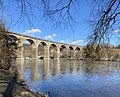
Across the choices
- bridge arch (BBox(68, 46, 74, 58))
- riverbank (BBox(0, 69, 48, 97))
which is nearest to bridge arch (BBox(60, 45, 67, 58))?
bridge arch (BBox(68, 46, 74, 58))

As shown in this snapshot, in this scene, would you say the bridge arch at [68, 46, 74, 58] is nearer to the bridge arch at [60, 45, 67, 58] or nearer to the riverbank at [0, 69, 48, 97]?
the bridge arch at [60, 45, 67, 58]

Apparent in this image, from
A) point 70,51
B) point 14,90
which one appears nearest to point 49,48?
point 70,51

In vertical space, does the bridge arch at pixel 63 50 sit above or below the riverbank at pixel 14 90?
above

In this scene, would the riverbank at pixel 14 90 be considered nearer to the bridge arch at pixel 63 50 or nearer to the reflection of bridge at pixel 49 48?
the reflection of bridge at pixel 49 48

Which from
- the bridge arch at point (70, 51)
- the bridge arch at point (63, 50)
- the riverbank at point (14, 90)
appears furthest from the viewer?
the bridge arch at point (63, 50)

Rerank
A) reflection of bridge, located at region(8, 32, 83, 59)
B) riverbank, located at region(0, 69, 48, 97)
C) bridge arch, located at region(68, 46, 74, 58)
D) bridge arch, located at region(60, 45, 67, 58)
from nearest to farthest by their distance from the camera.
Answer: riverbank, located at region(0, 69, 48, 97) → reflection of bridge, located at region(8, 32, 83, 59) → bridge arch, located at region(68, 46, 74, 58) → bridge arch, located at region(60, 45, 67, 58)

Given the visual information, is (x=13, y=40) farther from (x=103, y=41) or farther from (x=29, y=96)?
(x=103, y=41)

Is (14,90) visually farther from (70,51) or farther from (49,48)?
(70,51)

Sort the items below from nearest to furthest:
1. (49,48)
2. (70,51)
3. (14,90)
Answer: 1. (14,90)
2. (49,48)
3. (70,51)

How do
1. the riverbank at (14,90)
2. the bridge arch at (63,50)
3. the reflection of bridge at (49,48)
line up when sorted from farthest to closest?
the bridge arch at (63,50) < the reflection of bridge at (49,48) < the riverbank at (14,90)

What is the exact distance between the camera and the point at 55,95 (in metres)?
21.6

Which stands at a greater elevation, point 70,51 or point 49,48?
point 49,48

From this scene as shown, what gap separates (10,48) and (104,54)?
2384 cm

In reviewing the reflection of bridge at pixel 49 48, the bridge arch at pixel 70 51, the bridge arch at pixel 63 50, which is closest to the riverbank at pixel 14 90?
the reflection of bridge at pixel 49 48
